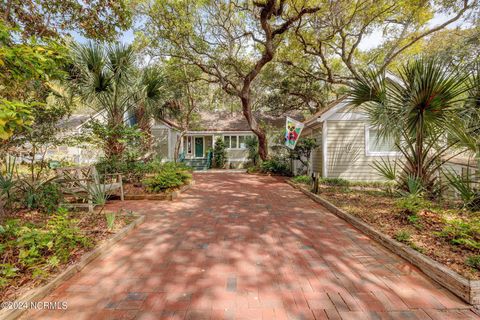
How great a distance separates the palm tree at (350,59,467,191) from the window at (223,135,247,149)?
13.0 meters

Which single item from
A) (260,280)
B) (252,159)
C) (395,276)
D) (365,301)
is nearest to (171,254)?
(260,280)

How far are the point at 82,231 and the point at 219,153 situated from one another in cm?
1428

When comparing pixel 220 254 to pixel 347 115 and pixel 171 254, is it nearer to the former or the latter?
pixel 171 254

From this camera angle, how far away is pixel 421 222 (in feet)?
12.2

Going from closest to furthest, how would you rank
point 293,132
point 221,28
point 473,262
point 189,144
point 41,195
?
point 473,262
point 41,195
point 293,132
point 221,28
point 189,144

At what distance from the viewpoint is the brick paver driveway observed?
1.98m

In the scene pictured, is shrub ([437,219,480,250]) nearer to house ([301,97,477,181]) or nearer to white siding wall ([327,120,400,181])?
house ([301,97,477,181])

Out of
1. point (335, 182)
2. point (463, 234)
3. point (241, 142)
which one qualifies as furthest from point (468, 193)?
point (241, 142)

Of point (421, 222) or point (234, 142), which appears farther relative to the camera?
point (234, 142)

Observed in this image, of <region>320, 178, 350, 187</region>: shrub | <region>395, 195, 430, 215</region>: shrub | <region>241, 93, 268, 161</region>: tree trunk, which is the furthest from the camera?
<region>241, 93, 268, 161</region>: tree trunk

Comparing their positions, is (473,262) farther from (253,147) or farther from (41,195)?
(253,147)

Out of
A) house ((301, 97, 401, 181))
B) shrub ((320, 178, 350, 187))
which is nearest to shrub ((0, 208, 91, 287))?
shrub ((320, 178, 350, 187))

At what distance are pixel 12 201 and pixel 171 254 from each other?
435 centimetres

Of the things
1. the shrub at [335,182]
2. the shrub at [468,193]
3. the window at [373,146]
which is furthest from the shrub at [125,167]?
the window at [373,146]
